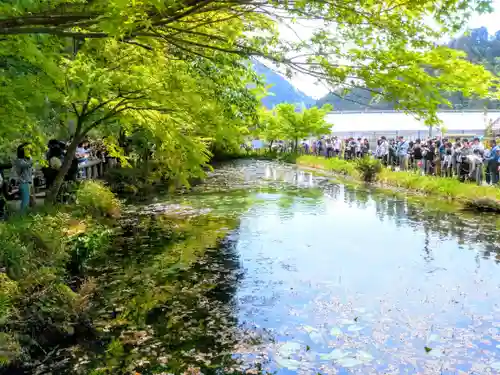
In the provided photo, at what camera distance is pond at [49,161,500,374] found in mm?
6223

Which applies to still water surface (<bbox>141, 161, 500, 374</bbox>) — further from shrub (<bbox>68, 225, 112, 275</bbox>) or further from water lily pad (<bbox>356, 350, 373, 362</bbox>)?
shrub (<bbox>68, 225, 112, 275</bbox>)

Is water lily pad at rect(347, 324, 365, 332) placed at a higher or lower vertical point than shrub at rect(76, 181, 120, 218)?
lower

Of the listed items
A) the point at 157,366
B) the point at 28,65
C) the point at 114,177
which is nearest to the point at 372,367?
the point at 157,366

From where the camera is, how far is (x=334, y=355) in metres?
6.35

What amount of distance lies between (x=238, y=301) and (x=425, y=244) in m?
6.31

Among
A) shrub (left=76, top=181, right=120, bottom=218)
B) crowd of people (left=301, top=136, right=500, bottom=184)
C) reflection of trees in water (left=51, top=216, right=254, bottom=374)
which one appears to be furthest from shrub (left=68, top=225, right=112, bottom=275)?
crowd of people (left=301, top=136, right=500, bottom=184)

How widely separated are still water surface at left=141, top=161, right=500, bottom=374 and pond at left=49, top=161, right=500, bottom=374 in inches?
1.0

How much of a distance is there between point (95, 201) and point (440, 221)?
10.3m

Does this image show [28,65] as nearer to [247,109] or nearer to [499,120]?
[247,109]

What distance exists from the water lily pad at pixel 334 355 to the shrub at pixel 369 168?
20.1 m

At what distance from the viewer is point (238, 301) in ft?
27.2

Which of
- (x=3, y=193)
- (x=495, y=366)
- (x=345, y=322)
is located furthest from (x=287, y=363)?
(x=3, y=193)

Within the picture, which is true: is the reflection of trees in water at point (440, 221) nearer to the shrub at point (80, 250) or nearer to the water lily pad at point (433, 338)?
the water lily pad at point (433, 338)

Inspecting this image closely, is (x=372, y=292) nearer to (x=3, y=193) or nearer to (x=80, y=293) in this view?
(x=80, y=293)
